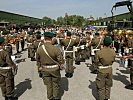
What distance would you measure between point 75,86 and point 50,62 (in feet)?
9.94

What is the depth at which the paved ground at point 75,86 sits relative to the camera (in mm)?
8517

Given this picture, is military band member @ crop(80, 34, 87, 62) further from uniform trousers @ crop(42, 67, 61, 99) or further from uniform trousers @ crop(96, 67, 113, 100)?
uniform trousers @ crop(42, 67, 61, 99)

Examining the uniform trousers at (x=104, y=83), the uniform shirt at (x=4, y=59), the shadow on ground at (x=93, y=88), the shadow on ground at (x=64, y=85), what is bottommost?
the shadow on ground at (x=93, y=88)

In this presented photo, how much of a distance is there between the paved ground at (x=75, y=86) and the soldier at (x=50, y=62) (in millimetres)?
1209

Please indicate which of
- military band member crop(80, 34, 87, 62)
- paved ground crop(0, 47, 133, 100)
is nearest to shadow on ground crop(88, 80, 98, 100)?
paved ground crop(0, 47, 133, 100)

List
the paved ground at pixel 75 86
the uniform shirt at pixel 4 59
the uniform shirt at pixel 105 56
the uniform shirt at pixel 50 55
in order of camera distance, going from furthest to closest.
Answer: the paved ground at pixel 75 86, the uniform shirt at pixel 4 59, the uniform shirt at pixel 105 56, the uniform shirt at pixel 50 55

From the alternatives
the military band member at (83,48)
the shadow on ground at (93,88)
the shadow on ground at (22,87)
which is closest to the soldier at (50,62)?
the shadow on ground at (93,88)

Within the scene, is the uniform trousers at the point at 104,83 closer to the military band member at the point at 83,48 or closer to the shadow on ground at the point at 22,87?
the shadow on ground at the point at 22,87

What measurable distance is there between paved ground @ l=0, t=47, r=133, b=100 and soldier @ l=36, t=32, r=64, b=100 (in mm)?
1209

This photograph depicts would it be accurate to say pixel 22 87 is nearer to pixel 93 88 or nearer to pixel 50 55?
pixel 93 88

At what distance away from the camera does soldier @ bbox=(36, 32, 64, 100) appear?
7.02 m

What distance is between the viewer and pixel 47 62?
7082 mm

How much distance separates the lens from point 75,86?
32.3ft

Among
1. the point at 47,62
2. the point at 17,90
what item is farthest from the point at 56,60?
the point at 17,90
